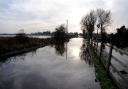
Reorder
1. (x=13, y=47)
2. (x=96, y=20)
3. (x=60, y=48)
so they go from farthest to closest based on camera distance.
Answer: (x=96, y=20) → (x=60, y=48) → (x=13, y=47)

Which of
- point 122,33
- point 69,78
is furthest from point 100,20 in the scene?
point 69,78

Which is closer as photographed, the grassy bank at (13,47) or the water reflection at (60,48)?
the grassy bank at (13,47)

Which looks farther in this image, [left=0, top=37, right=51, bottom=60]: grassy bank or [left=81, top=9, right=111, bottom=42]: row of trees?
[left=81, top=9, right=111, bottom=42]: row of trees

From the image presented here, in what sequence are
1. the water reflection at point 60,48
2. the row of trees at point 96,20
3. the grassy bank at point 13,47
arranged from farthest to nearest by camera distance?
1. the row of trees at point 96,20
2. the water reflection at point 60,48
3. the grassy bank at point 13,47

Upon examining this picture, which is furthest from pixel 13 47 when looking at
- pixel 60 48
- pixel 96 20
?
pixel 96 20

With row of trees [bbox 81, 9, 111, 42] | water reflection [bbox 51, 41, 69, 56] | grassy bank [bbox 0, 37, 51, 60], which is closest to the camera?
grassy bank [bbox 0, 37, 51, 60]

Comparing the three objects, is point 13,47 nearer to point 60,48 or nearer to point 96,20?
point 60,48

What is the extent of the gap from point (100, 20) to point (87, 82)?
5867 centimetres

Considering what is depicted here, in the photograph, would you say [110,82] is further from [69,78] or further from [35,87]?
[35,87]

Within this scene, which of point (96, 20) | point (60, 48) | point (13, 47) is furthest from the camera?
point (96, 20)

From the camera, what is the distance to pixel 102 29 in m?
62.0

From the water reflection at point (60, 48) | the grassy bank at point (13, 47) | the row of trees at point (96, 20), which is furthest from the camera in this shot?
the row of trees at point (96, 20)

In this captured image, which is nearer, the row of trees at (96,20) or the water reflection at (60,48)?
the water reflection at (60,48)

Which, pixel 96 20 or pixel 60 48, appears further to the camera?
pixel 96 20
